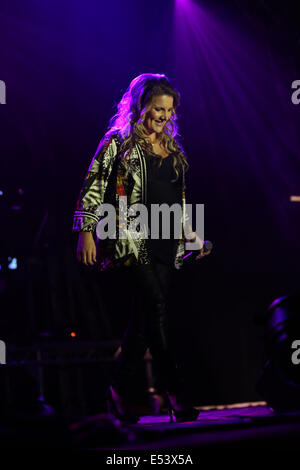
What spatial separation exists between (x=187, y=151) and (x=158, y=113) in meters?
2.50

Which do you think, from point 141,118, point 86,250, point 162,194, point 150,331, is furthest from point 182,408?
point 141,118

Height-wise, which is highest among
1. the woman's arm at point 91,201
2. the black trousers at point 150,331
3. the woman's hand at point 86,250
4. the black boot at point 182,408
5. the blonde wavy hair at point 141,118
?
the blonde wavy hair at point 141,118

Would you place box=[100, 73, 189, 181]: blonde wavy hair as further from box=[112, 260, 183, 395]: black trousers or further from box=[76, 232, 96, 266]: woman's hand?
box=[112, 260, 183, 395]: black trousers

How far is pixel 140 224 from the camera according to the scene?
2.57 m

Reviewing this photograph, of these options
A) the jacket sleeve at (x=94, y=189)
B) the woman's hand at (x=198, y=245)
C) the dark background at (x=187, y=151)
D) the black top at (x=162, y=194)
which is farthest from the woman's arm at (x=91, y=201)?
the dark background at (x=187, y=151)

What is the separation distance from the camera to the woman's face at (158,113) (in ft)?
8.57

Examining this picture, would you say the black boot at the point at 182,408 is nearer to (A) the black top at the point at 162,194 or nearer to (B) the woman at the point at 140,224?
(B) the woman at the point at 140,224

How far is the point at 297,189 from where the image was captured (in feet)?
17.7

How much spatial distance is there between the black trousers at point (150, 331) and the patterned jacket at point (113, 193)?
10 centimetres

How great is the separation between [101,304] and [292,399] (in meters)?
2.26

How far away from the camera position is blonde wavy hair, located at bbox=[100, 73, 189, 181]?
2607 millimetres

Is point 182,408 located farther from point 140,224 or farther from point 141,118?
point 141,118

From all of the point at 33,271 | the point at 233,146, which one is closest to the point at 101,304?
the point at 33,271

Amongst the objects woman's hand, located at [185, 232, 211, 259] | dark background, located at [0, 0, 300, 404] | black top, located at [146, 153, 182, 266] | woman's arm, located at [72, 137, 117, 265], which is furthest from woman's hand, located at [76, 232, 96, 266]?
dark background, located at [0, 0, 300, 404]
